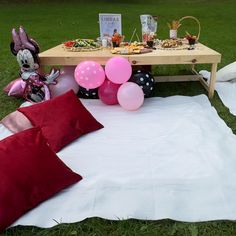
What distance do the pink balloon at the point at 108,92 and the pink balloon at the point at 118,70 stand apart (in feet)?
0.30

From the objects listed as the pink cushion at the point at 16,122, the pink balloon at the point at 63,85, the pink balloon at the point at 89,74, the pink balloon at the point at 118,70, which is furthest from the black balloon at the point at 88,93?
the pink cushion at the point at 16,122

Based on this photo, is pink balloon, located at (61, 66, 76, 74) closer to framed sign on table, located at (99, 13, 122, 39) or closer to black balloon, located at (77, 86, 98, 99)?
black balloon, located at (77, 86, 98, 99)

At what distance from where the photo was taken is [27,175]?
184cm

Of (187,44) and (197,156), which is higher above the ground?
(187,44)

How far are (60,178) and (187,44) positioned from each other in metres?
2.51

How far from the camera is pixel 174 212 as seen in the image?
6.02ft

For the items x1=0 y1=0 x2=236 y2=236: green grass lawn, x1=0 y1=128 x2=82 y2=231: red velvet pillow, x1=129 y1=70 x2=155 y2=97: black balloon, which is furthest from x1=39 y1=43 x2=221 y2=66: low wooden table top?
x1=0 y1=128 x2=82 y2=231: red velvet pillow

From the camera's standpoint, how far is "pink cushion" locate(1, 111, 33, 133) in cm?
275

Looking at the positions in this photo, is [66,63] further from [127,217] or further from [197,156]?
[127,217]

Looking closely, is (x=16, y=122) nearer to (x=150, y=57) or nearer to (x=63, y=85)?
(x=63, y=85)

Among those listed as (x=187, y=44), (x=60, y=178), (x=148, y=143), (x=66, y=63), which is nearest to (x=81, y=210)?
(x=60, y=178)

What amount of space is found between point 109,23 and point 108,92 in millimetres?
1153

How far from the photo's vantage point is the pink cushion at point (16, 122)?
2748 mm

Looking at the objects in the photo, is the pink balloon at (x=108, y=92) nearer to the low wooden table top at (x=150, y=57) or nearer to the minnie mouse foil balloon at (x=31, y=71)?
the low wooden table top at (x=150, y=57)
